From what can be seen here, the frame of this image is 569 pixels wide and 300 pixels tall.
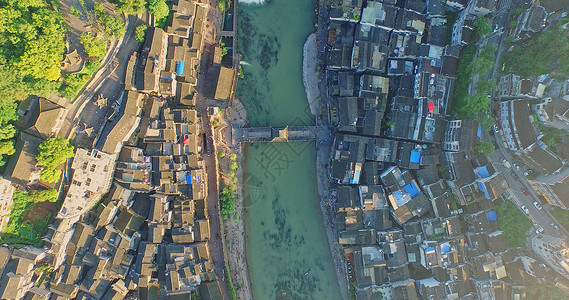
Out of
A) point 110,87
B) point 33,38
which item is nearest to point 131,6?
point 110,87

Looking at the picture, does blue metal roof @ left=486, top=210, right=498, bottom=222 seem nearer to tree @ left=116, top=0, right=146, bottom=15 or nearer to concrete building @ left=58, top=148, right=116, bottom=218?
concrete building @ left=58, top=148, right=116, bottom=218

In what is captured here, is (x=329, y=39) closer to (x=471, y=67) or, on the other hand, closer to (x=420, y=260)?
(x=471, y=67)

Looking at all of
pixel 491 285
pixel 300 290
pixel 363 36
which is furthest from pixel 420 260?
pixel 363 36

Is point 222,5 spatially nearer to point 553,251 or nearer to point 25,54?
point 25,54

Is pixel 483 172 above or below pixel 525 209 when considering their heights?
above

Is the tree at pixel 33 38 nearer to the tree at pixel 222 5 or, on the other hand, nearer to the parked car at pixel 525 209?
the tree at pixel 222 5

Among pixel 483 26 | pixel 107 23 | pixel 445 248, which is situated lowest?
pixel 445 248
